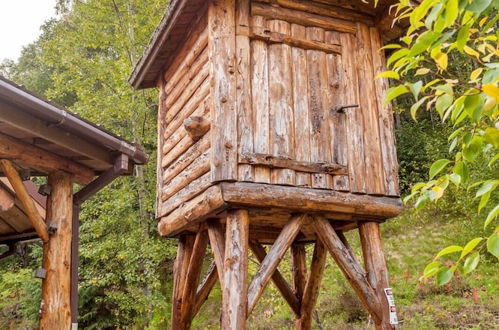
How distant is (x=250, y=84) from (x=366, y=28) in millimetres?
2074

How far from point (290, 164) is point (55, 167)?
2627 mm

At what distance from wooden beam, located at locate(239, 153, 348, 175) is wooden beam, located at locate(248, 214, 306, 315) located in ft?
1.93

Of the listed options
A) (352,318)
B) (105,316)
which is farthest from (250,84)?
(105,316)

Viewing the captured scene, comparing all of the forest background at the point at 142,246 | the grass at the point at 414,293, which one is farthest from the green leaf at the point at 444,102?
the forest background at the point at 142,246

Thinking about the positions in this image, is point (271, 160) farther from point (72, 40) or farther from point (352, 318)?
point (72, 40)

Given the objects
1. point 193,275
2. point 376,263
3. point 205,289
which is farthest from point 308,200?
point 205,289

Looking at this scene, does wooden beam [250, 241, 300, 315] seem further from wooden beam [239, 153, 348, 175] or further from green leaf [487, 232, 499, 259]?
green leaf [487, 232, 499, 259]

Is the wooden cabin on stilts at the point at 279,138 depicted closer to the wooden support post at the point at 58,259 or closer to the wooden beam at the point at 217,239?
the wooden beam at the point at 217,239

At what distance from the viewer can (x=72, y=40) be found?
14914 mm

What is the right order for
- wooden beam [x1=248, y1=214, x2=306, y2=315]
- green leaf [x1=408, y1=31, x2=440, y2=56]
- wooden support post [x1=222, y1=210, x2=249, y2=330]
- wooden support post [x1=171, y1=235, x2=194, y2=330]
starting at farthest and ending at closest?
wooden support post [x1=171, y1=235, x2=194, y2=330], wooden beam [x1=248, y1=214, x2=306, y2=315], wooden support post [x1=222, y1=210, x2=249, y2=330], green leaf [x1=408, y1=31, x2=440, y2=56]

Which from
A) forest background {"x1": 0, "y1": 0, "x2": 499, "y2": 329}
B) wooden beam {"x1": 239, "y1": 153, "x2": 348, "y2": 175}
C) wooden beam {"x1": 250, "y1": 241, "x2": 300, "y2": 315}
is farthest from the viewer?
forest background {"x1": 0, "y1": 0, "x2": 499, "y2": 329}

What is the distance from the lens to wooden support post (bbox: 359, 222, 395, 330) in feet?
18.6

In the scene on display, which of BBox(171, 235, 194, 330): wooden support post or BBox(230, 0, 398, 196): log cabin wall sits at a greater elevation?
BBox(230, 0, 398, 196): log cabin wall

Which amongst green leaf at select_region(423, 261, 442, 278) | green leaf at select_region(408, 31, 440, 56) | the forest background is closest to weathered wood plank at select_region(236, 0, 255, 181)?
green leaf at select_region(423, 261, 442, 278)
